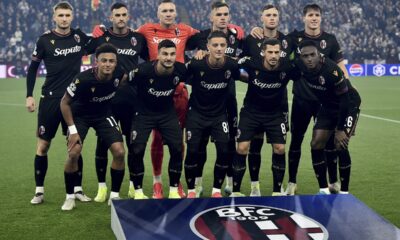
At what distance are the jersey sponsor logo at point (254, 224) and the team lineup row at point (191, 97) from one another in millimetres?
1413

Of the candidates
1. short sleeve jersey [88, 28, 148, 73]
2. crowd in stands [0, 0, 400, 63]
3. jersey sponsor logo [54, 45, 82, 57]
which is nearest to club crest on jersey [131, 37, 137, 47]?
short sleeve jersey [88, 28, 148, 73]

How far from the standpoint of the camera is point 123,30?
26.4 feet

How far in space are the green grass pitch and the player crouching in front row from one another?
46cm

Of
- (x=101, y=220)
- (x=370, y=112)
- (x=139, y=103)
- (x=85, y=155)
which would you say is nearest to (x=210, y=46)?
(x=139, y=103)

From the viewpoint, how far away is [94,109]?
761 centimetres

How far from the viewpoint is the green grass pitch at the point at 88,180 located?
22.9ft

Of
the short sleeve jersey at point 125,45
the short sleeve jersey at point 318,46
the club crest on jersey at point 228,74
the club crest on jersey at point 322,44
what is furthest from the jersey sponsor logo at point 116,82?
the club crest on jersey at point 322,44

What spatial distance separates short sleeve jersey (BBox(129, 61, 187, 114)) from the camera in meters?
7.52

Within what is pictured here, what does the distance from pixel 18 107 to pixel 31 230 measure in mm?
13313

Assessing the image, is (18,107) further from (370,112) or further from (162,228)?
(162,228)

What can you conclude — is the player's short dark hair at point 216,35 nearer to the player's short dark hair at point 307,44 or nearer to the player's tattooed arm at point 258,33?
the player's tattooed arm at point 258,33

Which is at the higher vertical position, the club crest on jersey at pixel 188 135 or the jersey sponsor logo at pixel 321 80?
the jersey sponsor logo at pixel 321 80

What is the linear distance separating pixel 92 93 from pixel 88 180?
7.23 ft

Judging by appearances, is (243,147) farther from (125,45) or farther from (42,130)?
(42,130)
